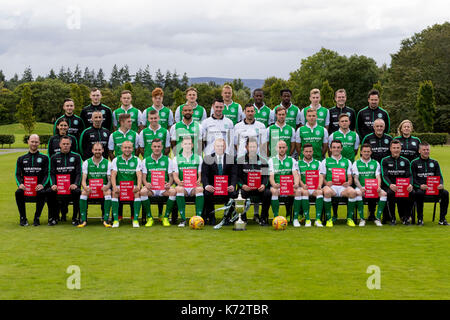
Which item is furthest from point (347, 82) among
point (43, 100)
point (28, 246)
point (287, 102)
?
point (28, 246)

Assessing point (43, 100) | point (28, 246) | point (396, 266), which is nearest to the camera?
point (396, 266)

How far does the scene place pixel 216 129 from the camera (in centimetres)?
1086

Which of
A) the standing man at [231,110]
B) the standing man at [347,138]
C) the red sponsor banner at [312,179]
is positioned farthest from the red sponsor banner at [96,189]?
the standing man at [347,138]

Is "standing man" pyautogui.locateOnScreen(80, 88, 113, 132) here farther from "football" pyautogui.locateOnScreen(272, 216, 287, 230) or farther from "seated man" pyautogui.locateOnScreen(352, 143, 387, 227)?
"seated man" pyautogui.locateOnScreen(352, 143, 387, 227)

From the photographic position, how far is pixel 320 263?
706 cm

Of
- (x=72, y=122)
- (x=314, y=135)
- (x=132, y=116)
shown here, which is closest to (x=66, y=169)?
(x=72, y=122)

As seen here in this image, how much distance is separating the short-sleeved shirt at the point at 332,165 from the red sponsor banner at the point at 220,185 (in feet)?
5.79

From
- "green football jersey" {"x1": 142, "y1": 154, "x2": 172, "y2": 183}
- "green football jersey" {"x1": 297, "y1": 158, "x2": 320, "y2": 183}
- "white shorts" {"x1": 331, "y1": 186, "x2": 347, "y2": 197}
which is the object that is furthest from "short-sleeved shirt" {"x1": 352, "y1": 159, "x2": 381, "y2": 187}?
"green football jersey" {"x1": 142, "y1": 154, "x2": 172, "y2": 183}

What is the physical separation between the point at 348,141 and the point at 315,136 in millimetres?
636

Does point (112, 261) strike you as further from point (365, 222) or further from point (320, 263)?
point (365, 222)

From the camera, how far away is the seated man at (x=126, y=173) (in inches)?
394

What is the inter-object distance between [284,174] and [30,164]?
4705mm

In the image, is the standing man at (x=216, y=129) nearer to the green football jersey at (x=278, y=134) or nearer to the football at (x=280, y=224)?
the green football jersey at (x=278, y=134)

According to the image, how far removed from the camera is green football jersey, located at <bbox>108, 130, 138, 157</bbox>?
35.3 ft
